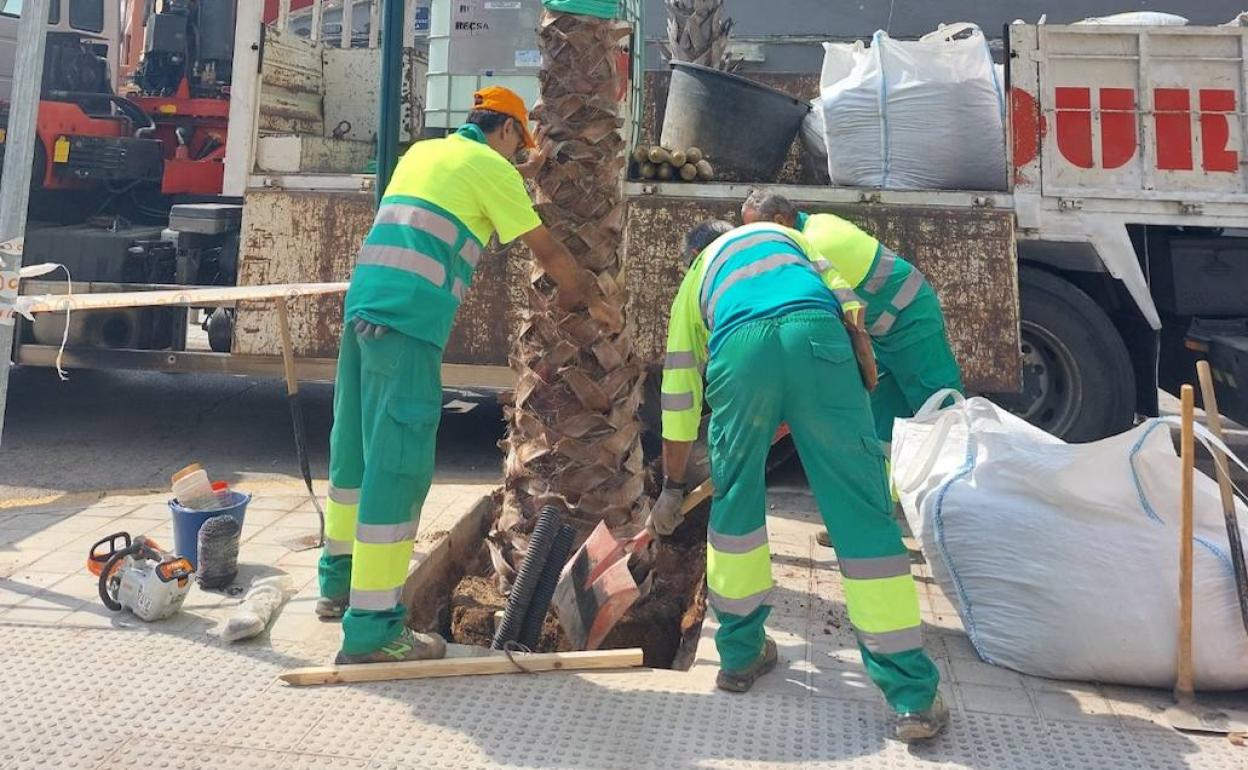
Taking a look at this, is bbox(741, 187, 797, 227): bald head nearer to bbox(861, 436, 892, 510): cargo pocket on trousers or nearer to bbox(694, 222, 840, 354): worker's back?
bbox(694, 222, 840, 354): worker's back

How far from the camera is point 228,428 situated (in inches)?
283

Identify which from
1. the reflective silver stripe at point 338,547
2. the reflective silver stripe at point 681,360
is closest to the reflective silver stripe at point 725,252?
the reflective silver stripe at point 681,360

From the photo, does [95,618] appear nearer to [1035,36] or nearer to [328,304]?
[328,304]

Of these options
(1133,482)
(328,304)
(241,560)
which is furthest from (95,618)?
(1133,482)

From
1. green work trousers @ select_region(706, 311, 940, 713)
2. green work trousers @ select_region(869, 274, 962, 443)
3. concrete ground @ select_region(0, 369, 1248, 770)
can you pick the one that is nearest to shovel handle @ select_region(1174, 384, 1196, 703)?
concrete ground @ select_region(0, 369, 1248, 770)

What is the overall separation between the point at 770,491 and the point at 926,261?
5.07 ft

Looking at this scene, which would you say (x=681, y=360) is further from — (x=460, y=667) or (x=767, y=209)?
(x=460, y=667)

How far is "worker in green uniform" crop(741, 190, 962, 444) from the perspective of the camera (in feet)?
12.7

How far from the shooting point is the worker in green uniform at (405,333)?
9.45ft

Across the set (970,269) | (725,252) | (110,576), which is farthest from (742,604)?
(970,269)

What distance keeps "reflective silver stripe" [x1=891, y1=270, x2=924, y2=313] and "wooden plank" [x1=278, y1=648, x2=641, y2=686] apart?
1912mm

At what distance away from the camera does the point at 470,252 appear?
310 cm

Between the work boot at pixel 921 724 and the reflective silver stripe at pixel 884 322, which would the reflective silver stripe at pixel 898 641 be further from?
the reflective silver stripe at pixel 884 322

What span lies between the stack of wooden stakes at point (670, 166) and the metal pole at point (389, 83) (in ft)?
5.18
